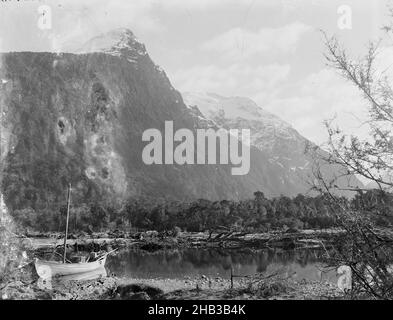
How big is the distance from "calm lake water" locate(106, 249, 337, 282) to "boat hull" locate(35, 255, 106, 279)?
11.4ft

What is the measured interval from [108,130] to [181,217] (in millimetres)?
28002

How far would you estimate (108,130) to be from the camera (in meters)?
65.9

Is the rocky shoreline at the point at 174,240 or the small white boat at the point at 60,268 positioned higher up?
the small white boat at the point at 60,268

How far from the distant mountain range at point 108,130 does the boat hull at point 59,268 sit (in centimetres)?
2819

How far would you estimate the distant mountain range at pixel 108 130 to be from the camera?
52.5 m

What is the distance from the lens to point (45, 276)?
43.3 ft

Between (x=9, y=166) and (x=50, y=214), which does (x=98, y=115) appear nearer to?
(x=9, y=166)

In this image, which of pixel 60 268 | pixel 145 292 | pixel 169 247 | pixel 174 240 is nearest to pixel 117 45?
pixel 174 240

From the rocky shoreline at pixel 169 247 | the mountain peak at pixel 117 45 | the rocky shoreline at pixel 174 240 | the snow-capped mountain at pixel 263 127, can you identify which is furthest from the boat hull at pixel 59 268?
the mountain peak at pixel 117 45

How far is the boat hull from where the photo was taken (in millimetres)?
13396

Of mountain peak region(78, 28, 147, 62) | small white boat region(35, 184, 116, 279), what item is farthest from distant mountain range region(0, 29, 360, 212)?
small white boat region(35, 184, 116, 279)

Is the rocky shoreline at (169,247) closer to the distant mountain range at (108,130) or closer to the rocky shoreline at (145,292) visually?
the rocky shoreline at (145,292)

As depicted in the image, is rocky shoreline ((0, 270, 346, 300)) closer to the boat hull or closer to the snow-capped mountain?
the boat hull
